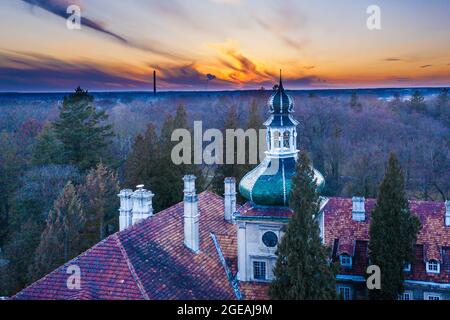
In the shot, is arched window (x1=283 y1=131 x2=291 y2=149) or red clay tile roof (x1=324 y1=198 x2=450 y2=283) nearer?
arched window (x1=283 y1=131 x2=291 y2=149)

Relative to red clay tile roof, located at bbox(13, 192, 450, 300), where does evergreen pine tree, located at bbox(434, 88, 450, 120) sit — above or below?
above

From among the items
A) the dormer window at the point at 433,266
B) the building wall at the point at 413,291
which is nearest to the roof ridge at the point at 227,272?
the building wall at the point at 413,291

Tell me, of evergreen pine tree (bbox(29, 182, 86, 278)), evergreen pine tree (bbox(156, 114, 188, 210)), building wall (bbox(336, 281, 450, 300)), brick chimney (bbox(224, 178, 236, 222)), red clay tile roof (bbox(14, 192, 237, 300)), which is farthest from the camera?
evergreen pine tree (bbox(156, 114, 188, 210))
